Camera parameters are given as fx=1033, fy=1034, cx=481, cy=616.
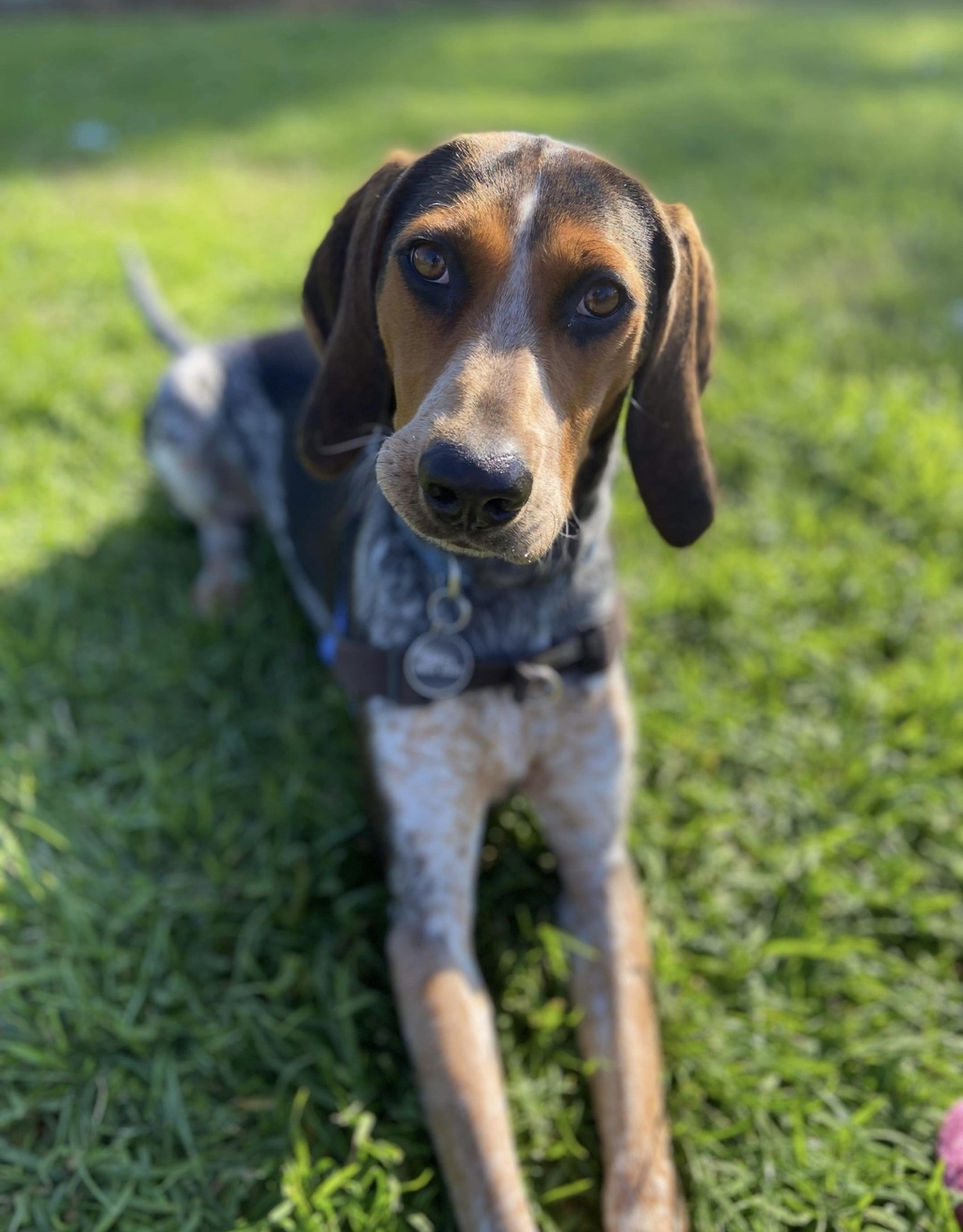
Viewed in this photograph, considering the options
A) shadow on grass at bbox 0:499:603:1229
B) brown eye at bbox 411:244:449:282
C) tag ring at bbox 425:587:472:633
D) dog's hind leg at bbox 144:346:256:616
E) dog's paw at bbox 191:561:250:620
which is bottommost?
shadow on grass at bbox 0:499:603:1229

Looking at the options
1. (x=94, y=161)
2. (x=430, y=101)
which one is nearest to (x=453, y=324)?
(x=94, y=161)

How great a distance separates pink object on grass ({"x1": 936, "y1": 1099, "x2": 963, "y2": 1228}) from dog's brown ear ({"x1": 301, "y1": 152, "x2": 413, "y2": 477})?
213 cm

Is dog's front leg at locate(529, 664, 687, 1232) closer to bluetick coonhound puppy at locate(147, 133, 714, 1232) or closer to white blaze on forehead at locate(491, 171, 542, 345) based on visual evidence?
bluetick coonhound puppy at locate(147, 133, 714, 1232)

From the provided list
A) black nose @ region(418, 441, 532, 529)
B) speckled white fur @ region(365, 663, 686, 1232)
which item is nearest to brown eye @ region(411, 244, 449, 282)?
black nose @ region(418, 441, 532, 529)

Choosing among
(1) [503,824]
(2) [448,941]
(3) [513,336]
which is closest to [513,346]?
(3) [513,336]

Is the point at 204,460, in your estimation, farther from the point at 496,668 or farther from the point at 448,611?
the point at 496,668

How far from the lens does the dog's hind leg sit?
4.01m

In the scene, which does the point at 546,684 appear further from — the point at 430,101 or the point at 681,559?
the point at 430,101

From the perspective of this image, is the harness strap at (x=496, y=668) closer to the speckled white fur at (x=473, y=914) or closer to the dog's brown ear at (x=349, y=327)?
the speckled white fur at (x=473, y=914)

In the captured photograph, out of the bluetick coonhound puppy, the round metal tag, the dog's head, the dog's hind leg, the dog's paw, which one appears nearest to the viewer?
the dog's head

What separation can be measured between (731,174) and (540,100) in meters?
3.02

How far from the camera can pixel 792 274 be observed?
20.5 ft

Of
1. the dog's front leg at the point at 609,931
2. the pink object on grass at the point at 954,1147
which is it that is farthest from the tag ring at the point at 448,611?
the pink object on grass at the point at 954,1147

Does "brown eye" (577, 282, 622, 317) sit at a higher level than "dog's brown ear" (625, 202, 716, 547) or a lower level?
higher
